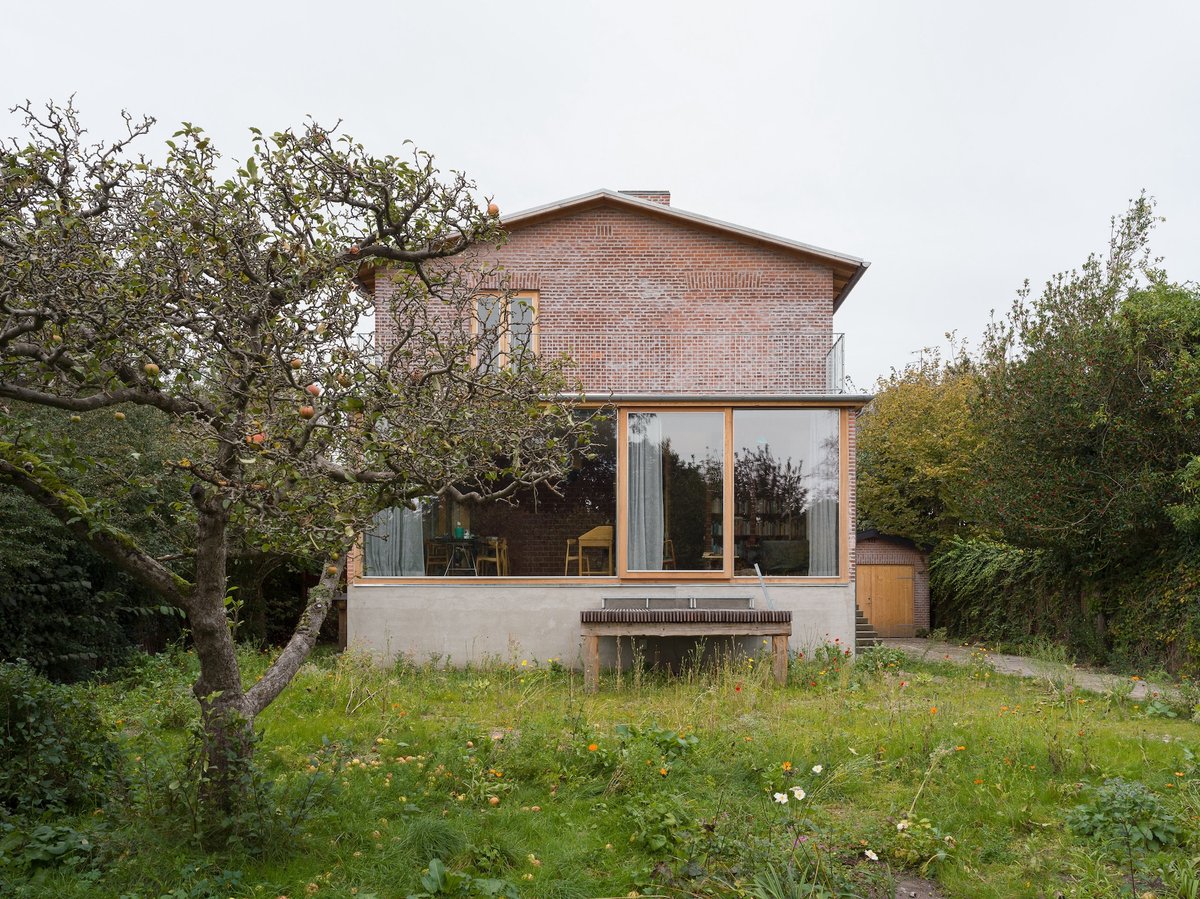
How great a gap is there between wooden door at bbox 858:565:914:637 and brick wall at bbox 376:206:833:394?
789 cm

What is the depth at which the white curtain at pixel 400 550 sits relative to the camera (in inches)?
478

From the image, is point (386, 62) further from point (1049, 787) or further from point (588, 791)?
point (1049, 787)

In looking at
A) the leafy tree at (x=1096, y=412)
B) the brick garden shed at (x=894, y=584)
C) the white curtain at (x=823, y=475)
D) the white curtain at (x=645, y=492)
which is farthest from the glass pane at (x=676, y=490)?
the brick garden shed at (x=894, y=584)

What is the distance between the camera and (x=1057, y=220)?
71.8 ft

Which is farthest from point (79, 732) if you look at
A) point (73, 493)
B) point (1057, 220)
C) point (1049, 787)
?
point (1057, 220)

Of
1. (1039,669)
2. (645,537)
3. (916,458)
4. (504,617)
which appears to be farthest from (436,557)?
(916,458)

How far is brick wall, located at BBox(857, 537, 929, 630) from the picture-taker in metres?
19.8

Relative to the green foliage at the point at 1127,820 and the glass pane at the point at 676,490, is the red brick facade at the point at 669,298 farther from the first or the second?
the green foliage at the point at 1127,820

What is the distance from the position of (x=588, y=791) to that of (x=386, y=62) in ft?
23.4

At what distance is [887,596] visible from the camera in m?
19.8

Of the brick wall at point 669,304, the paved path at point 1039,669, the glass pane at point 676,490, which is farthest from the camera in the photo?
the brick wall at point 669,304

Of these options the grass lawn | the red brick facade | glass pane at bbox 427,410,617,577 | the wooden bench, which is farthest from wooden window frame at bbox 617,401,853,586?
the grass lawn

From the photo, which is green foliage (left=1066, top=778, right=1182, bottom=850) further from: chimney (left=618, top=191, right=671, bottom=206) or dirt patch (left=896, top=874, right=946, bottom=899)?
chimney (left=618, top=191, right=671, bottom=206)

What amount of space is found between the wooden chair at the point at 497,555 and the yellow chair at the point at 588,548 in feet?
2.73
